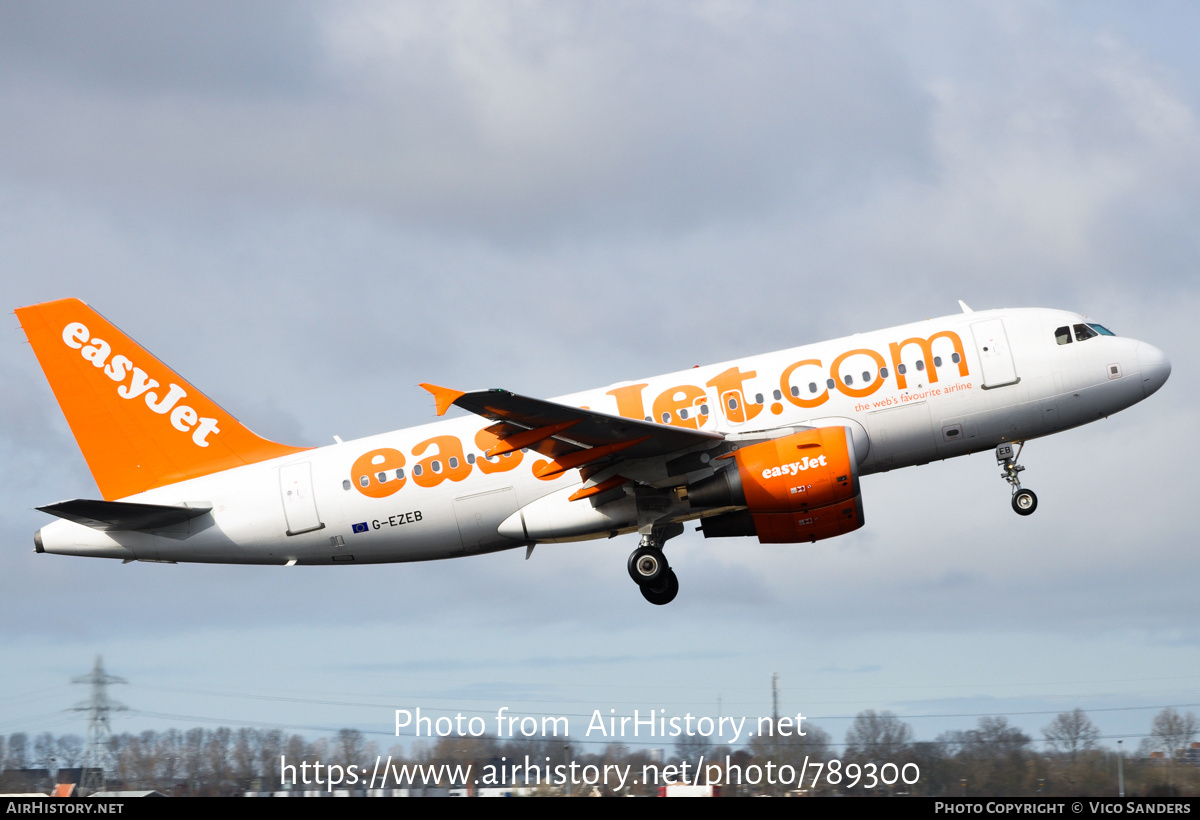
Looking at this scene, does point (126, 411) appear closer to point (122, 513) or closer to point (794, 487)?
point (122, 513)

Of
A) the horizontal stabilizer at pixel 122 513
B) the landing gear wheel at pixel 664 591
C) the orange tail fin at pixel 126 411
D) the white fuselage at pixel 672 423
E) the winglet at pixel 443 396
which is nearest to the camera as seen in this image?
the winglet at pixel 443 396

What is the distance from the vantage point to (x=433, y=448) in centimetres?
3008

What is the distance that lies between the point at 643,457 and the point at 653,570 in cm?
321

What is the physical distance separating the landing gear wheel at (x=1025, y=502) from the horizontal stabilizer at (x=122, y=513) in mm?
21233

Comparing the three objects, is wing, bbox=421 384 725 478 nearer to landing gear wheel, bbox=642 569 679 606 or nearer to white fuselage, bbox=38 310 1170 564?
white fuselage, bbox=38 310 1170 564

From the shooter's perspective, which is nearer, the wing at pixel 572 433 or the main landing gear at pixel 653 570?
the wing at pixel 572 433

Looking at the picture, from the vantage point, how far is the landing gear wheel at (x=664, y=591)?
2995 centimetres

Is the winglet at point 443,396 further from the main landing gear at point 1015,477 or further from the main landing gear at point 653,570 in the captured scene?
the main landing gear at point 1015,477

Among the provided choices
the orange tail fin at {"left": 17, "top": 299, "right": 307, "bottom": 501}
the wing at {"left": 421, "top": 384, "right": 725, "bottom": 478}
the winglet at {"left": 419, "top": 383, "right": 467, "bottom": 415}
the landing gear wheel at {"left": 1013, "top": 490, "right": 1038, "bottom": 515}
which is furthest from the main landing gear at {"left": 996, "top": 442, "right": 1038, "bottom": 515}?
the orange tail fin at {"left": 17, "top": 299, "right": 307, "bottom": 501}

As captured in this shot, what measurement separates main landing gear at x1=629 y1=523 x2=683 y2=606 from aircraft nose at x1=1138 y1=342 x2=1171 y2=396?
42.6ft

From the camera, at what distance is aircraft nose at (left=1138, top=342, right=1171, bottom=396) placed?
96.5ft

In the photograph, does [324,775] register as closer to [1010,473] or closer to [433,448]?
[433,448]

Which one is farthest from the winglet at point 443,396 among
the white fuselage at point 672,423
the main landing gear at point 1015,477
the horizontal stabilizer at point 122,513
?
the main landing gear at point 1015,477
